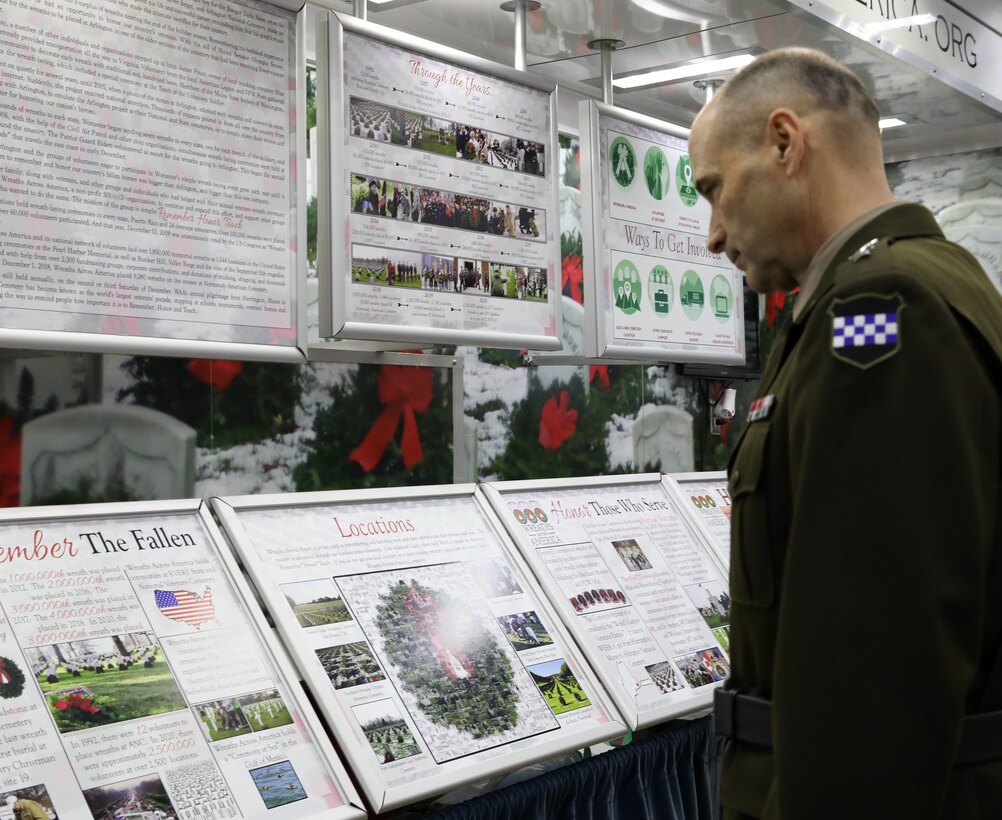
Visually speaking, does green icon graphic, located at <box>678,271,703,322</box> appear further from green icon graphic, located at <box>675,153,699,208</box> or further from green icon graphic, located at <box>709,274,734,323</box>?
green icon graphic, located at <box>675,153,699,208</box>

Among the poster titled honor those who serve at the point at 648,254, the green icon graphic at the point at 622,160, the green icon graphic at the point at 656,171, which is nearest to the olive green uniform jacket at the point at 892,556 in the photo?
the poster titled honor those who serve at the point at 648,254

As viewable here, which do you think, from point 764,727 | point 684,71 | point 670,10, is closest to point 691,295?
point 684,71

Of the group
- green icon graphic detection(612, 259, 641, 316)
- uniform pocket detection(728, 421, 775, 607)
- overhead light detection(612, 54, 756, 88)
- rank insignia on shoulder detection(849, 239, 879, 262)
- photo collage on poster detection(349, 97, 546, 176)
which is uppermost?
overhead light detection(612, 54, 756, 88)

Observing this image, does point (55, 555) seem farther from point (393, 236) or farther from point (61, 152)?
point (393, 236)

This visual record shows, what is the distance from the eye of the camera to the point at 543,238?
331 cm

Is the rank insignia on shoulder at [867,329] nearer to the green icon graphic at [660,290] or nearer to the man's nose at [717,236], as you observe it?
the man's nose at [717,236]

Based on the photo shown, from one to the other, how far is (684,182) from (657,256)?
32 cm

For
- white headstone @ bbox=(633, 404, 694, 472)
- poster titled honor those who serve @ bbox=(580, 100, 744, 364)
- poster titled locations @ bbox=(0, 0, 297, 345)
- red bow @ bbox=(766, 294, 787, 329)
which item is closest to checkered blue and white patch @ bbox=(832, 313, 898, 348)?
poster titled locations @ bbox=(0, 0, 297, 345)

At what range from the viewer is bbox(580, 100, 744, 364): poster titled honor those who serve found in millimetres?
3549

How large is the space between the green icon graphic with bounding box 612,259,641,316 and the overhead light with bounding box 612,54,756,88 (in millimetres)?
726

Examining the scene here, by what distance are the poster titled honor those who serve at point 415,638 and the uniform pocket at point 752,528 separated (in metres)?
0.94

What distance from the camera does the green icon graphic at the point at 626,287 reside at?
363cm

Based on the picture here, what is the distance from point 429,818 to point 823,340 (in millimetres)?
1340

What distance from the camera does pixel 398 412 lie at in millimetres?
3410
